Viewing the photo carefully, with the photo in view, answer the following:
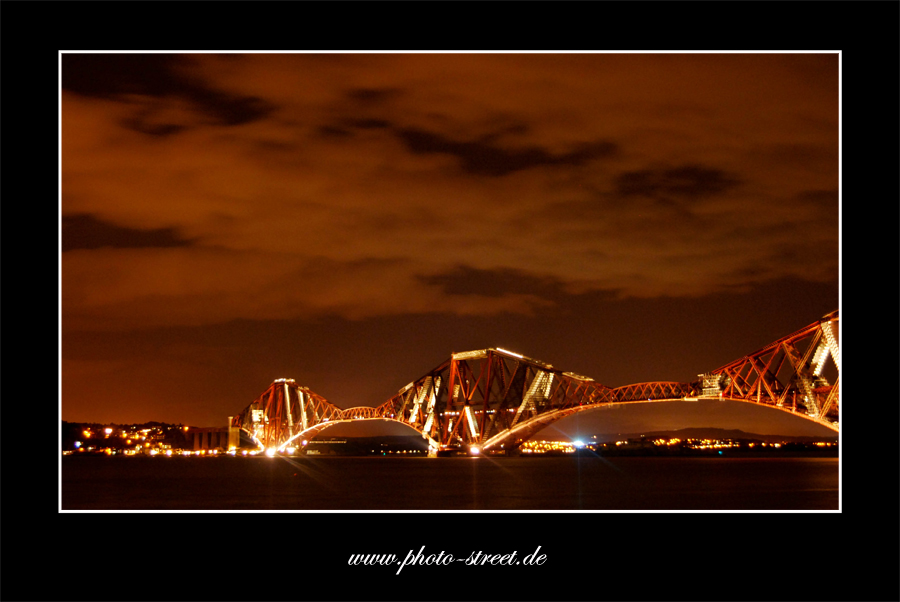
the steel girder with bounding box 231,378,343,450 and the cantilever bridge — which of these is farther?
the steel girder with bounding box 231,378,343,450

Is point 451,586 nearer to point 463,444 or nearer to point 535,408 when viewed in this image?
point 535,408

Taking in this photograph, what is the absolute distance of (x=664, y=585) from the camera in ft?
60.8

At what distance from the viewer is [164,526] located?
19.7m

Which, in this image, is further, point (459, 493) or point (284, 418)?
point (284, 418)

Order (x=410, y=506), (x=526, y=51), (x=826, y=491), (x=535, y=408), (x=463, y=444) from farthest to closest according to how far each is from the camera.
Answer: (x=463, y=444)
(x=535, y=408)
(x=826, y=491)
(x=410, y=506)
(x=526, y=51)

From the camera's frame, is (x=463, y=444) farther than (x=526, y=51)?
Yes

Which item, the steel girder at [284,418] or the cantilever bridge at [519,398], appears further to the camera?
the steel girder at [284,418]

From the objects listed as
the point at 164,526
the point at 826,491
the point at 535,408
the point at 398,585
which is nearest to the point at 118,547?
the point at 164,526

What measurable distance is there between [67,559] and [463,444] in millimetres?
90645

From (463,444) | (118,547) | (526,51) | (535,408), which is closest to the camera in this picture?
(526,51)

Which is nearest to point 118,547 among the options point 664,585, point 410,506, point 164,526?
point 164,526

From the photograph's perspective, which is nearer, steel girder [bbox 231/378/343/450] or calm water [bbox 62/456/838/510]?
calm water [bbox 62/456/838/510]

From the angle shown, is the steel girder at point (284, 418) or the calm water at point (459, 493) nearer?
the calm water at point (459, 493)
